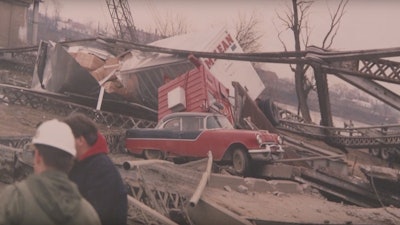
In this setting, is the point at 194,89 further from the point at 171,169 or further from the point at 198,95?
the point at 171,169

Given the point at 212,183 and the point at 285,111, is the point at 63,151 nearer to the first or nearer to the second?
the point at 212,183

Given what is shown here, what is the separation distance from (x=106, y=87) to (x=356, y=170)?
26.6ft

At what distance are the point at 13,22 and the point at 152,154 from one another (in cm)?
1637

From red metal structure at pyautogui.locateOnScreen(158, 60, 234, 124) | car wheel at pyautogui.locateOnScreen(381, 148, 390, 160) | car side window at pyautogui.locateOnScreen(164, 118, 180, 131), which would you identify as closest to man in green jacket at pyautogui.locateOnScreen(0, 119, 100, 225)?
car side window at pyautogui.locateOnScreen(164, 118, 180, 131)

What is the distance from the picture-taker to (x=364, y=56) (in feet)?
30.3

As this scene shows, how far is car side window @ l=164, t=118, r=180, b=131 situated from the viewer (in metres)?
10.7

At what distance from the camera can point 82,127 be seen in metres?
2.92

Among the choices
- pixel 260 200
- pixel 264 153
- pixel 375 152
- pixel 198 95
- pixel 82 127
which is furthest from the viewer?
pixel 375 152

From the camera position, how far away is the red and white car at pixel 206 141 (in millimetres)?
9641

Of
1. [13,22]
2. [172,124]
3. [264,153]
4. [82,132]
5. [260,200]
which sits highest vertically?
[13,22]

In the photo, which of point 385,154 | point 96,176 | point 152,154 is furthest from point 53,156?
point 385,154

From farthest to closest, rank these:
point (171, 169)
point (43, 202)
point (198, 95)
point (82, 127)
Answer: point (198, 95), point (171, 169), point (82, 127), point (43, 202)

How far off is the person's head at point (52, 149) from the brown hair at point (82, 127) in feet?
1.33

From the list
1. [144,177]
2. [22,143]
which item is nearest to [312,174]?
[144,177]
